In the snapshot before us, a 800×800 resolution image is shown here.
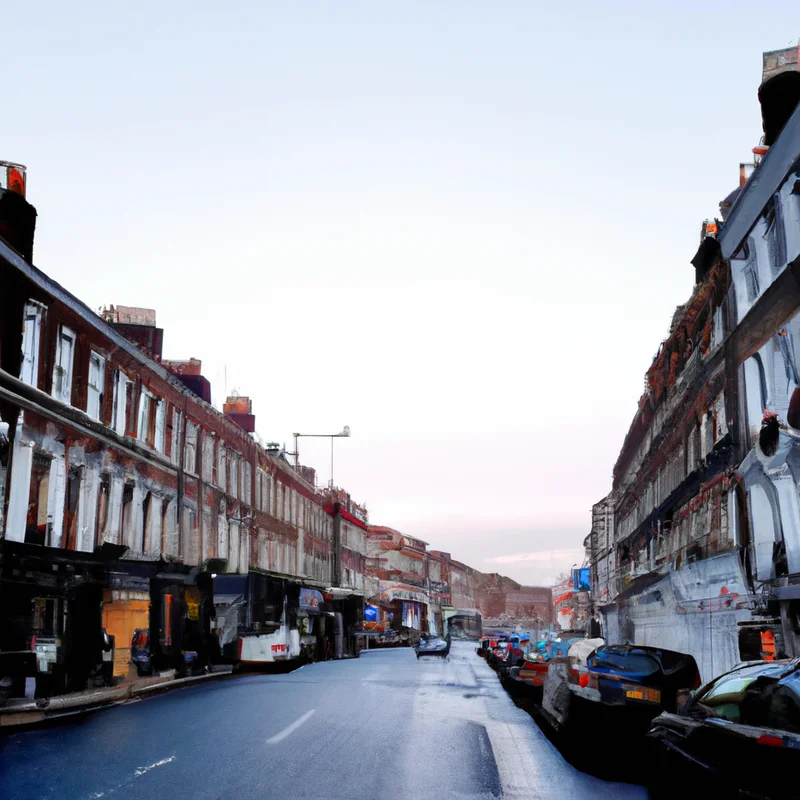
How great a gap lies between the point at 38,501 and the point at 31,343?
389cm

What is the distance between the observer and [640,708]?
12281mm

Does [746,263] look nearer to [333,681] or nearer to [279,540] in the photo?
[333,681]

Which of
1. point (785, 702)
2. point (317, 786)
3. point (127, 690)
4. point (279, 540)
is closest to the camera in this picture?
point (785, 702)

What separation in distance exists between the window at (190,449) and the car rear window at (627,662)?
24.0 metres

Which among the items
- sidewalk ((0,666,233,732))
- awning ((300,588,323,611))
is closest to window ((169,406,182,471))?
sidewalk ((0,666,233,732))

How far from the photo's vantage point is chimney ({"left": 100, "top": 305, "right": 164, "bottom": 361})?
33.6m

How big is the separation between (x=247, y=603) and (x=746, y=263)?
2355 centimetres

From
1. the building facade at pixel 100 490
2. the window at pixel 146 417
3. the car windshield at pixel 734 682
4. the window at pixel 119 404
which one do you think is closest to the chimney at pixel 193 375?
the building facade at pixel 100 490

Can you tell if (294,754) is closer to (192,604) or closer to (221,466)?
(192,604)

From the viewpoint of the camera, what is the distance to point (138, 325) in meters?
33.8

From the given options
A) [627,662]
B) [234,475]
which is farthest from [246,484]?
[627,662]

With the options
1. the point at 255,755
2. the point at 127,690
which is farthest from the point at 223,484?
the point at 255,755

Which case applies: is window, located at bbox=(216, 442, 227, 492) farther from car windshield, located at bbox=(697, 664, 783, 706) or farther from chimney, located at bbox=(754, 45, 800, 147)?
car windshield, located at bbox=(697, 664, 783, 706)

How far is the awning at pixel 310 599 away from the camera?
50594 mm
